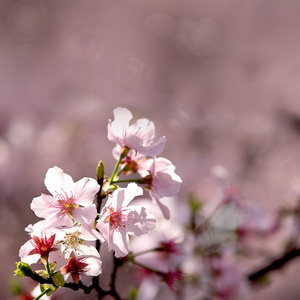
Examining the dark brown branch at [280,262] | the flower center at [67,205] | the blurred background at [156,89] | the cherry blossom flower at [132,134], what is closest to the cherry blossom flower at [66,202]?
the flower center at [67,205]

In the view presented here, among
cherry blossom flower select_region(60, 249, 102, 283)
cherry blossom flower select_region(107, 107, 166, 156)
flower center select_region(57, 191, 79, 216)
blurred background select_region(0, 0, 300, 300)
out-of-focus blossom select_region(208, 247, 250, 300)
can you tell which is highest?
blurred background select_region(0, 0, 300, 300)

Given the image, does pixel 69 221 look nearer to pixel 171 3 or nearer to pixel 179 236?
pixel 179 236

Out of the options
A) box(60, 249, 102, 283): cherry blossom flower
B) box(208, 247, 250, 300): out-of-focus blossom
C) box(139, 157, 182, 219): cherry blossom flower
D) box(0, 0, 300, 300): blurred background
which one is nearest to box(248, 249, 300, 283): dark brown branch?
box(208, 247, 250, 300): out-of-focus blossom

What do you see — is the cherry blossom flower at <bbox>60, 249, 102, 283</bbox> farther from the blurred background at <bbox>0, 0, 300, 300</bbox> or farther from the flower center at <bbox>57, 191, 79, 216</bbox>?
the blurred background at <bbox>0, 0, 300, 300</bbox>

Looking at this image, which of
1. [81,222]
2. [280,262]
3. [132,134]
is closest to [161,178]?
[132,134]

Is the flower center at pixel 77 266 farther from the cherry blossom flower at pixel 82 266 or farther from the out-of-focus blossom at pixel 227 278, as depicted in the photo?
the out-of-focus blossom at pixel 227 278
